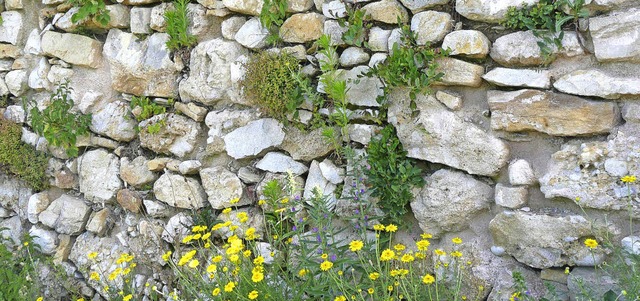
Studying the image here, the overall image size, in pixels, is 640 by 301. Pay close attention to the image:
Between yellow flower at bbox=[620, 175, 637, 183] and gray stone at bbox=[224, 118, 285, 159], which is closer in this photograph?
yellow flower at bbox=[620, 175, 637, 183]

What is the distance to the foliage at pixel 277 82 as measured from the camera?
3.20m

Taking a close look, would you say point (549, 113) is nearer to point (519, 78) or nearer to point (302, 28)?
point (519, 78)

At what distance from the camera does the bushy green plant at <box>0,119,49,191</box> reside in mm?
4238

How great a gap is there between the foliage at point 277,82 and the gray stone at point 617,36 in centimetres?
135

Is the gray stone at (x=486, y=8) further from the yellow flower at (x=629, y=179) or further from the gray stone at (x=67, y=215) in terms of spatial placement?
the gray stone at (x=67, y=215)

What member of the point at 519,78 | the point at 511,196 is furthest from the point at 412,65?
the point at 511,196

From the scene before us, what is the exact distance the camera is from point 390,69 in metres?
2.85

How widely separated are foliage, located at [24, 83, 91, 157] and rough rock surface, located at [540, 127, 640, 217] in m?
2.87

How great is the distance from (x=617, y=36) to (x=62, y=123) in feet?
10.6

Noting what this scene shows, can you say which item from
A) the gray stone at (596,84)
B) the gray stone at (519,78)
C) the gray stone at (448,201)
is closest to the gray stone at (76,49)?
the gray stone at (448,201)

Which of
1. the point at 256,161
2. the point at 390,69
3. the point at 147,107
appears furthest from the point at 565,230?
the point at 147,107

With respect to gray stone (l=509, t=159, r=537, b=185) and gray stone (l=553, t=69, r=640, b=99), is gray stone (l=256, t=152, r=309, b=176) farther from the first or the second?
gray stone (l=553, t=69, r=640, b=99)

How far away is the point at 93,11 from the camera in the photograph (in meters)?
3.86

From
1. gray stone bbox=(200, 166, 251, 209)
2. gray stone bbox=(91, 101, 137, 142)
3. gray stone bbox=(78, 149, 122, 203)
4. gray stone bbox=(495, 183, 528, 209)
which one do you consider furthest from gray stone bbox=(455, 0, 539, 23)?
gray stone bbox=(78, 149, 122, 203)
